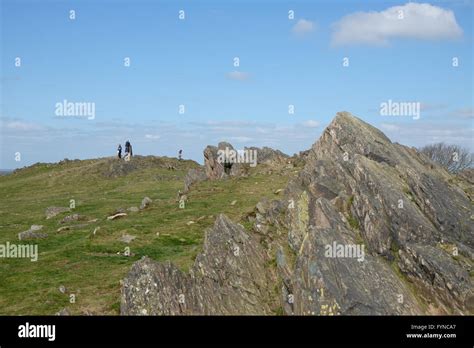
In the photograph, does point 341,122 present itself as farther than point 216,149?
No

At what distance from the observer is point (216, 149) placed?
68.8 meters

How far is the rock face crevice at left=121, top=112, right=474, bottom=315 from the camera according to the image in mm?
22422

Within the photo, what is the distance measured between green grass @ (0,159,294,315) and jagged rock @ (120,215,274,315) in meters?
2.37

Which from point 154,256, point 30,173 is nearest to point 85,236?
point 154,256

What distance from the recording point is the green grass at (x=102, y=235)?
27062 mm

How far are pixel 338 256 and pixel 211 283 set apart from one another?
22.6 feet

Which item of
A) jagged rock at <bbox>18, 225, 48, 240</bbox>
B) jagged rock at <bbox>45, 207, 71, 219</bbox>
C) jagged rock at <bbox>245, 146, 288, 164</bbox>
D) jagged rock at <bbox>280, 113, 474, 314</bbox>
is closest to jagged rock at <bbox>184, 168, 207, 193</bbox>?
jagged rock at <bbox>245, 146, 288, 164</bbox>

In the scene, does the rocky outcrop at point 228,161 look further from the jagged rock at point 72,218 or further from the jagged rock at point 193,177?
the jagged rock at point 72,218

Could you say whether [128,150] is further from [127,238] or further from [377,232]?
[377,232]

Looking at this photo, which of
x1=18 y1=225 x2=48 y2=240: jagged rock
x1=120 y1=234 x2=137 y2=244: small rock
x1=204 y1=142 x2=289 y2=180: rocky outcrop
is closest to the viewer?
x1=120 y1=234 x2=137 y2=244: small rock

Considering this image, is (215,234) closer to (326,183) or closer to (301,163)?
(326,183)

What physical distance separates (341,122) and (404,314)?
61.2 ft

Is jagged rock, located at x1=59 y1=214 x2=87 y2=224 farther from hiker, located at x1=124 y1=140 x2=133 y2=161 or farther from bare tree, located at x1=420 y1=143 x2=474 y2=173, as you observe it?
A: bare tree, located at x1=420 y1=143 x2=474 y2=173

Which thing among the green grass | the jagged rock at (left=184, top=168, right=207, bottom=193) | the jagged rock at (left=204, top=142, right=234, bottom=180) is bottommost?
the green grass
